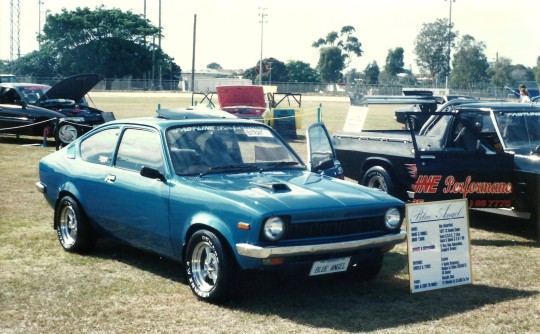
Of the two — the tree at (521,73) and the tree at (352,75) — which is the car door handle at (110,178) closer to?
the tree at (521,73)

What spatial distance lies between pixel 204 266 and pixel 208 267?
0.08 meters

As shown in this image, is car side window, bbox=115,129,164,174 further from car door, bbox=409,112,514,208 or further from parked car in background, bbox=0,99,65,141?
parked car in background, bbox=0,99,65,141

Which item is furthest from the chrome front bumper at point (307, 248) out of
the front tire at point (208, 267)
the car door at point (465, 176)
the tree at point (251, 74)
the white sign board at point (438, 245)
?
the tree at point (251, 74)

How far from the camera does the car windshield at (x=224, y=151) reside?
7.29 meters

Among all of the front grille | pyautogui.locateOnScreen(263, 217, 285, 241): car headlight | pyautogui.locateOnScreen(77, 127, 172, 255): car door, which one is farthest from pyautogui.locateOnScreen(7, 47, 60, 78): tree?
pyautogui.locateOnScreen(263, 217, 285, 241): car headlight

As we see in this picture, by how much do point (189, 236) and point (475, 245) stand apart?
396 centimetres

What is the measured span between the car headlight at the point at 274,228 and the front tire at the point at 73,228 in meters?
2.65

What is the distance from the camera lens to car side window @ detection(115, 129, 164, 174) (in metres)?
7.42

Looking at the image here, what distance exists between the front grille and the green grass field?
511mm

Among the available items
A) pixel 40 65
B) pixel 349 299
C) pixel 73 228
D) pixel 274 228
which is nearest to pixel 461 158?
pixel 349 299

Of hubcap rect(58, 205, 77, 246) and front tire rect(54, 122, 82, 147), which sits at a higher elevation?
front tire rect(54, 122, 82, 147)

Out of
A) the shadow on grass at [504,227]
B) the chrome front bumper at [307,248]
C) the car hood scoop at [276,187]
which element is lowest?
the shadow on grass at [504,227]

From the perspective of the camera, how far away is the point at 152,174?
7156 millimetres

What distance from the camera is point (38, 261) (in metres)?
8.08
